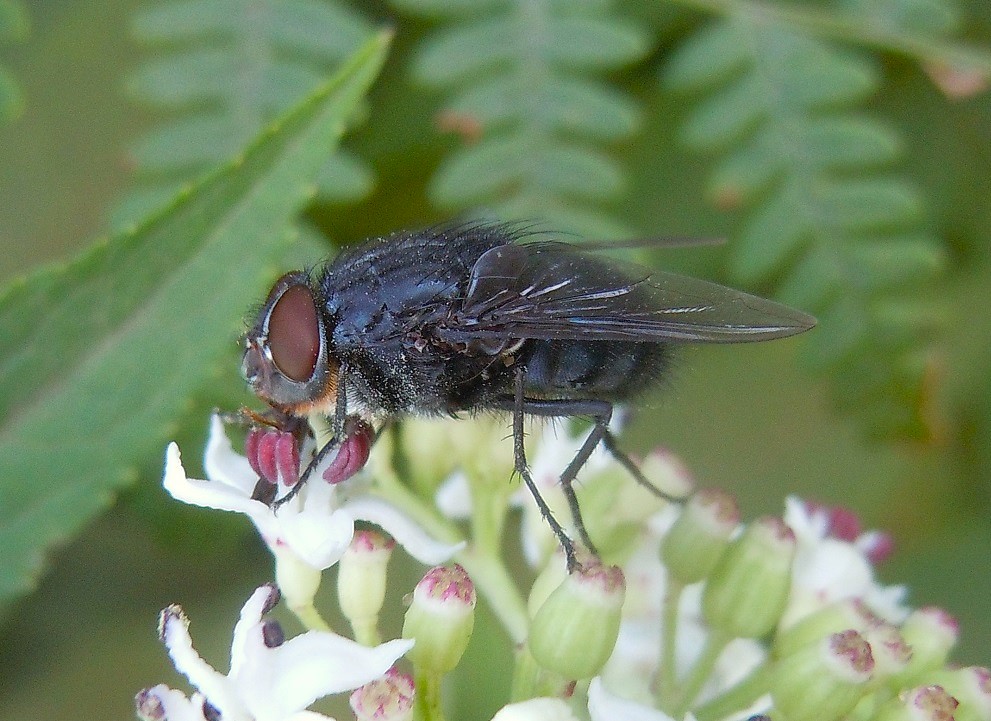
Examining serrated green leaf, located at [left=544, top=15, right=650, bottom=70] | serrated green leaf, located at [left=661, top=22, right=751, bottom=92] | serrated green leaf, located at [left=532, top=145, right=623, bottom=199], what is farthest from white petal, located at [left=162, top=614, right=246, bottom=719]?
serrated green leaf, located at [left=661, top=22, right=751, bottom=92]

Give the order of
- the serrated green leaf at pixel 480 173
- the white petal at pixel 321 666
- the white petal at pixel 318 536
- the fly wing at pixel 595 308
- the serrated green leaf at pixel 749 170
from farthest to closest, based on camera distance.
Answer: the serrated green leaf at pixel 749 170, the serrated green leaf at pixel 480 173, the fly wing at pixel 595 308, the white petal at pixel 318 536, the white petal at pixel 321 666

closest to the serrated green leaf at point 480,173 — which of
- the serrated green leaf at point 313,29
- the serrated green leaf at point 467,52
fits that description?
the serrated green leaf at point 467,52

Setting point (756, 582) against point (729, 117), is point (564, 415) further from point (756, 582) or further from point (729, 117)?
point (729, 117)

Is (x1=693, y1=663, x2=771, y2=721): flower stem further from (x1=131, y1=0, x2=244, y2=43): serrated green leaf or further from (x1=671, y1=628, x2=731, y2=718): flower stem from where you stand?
(x1=131, y1=0, x2=244, y2=43): serrated green leaf

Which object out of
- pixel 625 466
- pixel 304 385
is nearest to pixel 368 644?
pixel 304 385

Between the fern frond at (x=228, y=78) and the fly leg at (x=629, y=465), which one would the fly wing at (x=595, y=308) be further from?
the fern frond at (x=228, y=78)

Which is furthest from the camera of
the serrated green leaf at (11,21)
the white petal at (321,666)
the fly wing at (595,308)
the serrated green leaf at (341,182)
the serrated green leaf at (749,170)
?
the serrated green leaf at (749,170)
